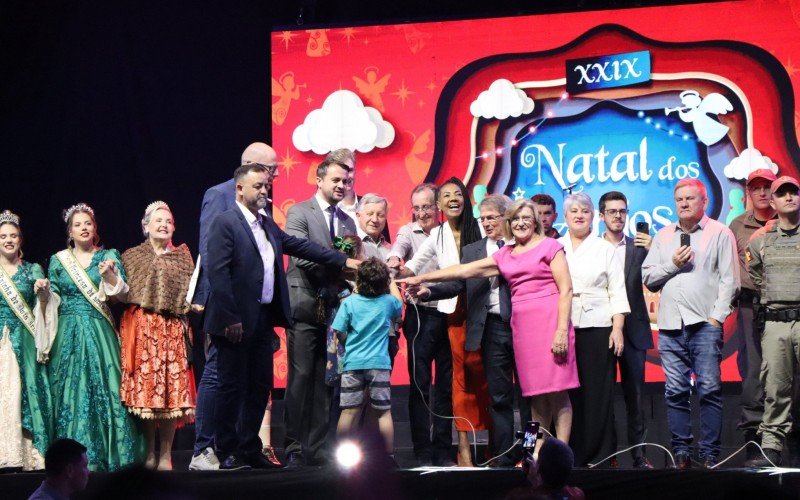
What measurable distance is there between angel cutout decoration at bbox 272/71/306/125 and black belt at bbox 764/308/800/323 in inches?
151

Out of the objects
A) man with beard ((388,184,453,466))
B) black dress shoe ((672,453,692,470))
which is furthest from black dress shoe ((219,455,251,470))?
black dress shoe ((672,453,692,470))

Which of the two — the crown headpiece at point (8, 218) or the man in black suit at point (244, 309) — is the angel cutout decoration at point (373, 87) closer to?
the man in black suit at point (244, 309)

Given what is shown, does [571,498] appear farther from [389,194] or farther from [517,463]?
[389,194]

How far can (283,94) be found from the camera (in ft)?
26.0

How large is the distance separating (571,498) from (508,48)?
471 cm

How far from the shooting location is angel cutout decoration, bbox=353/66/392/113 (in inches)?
309

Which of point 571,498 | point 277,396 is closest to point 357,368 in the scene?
point 571,498

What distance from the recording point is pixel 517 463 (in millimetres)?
5270

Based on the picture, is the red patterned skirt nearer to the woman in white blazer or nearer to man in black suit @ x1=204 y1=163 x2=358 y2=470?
man in black suit @ x1=204 y1=163 x2=358 y2=470

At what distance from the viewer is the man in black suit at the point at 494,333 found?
209 inches

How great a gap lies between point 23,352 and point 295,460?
1.54m

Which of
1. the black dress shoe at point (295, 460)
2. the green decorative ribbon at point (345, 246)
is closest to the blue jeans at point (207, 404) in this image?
the black dress shoe at point (295, 460)

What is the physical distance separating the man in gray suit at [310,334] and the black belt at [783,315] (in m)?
2.11

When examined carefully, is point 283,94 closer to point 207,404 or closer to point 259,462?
point 207,404
